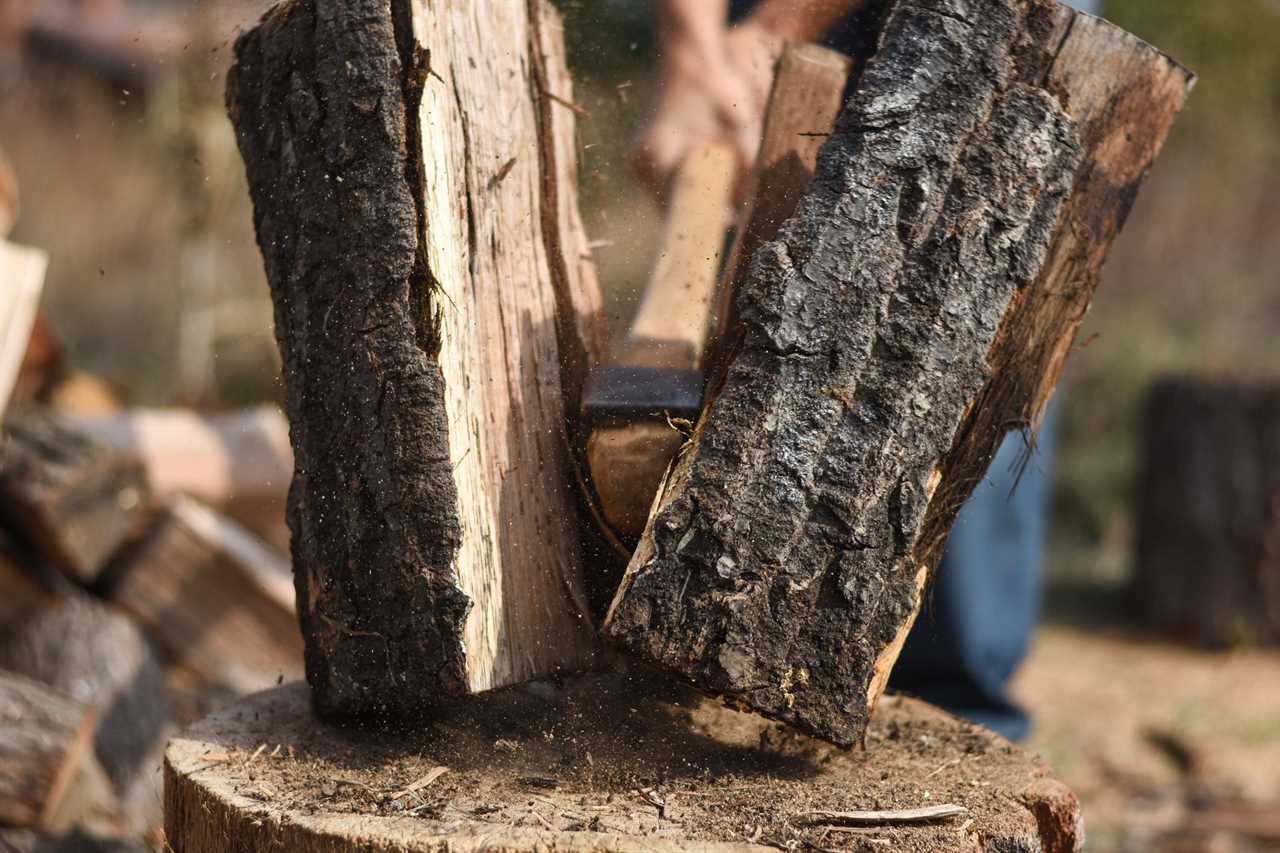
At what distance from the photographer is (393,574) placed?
1444mm

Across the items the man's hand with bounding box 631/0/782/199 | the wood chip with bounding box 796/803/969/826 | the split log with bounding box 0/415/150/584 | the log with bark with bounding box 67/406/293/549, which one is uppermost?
the man's hand with bounding box 631/0/782/199

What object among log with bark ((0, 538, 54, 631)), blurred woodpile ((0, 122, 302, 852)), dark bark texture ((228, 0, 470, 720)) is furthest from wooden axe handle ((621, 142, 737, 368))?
log with bark ((0, 538, 54, 631))

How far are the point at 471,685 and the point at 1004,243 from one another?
827 mm

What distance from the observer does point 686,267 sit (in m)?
1.72

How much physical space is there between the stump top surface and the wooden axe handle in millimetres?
460

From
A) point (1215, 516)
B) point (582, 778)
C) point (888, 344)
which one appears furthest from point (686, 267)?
point (1215, 516)

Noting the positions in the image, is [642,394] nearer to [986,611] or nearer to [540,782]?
[540,782]

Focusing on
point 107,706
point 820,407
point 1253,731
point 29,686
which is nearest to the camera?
point 820,407

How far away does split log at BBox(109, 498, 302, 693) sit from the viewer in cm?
301

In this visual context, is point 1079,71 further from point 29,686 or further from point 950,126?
point 29,686

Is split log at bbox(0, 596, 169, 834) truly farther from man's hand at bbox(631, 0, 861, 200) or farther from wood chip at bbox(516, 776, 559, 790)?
man's hand at bbox(631, 0, 861, 200)

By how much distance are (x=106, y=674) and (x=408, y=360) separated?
171 centimetres

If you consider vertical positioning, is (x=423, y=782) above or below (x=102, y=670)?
above

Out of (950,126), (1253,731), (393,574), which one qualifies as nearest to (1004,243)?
(950,126)
